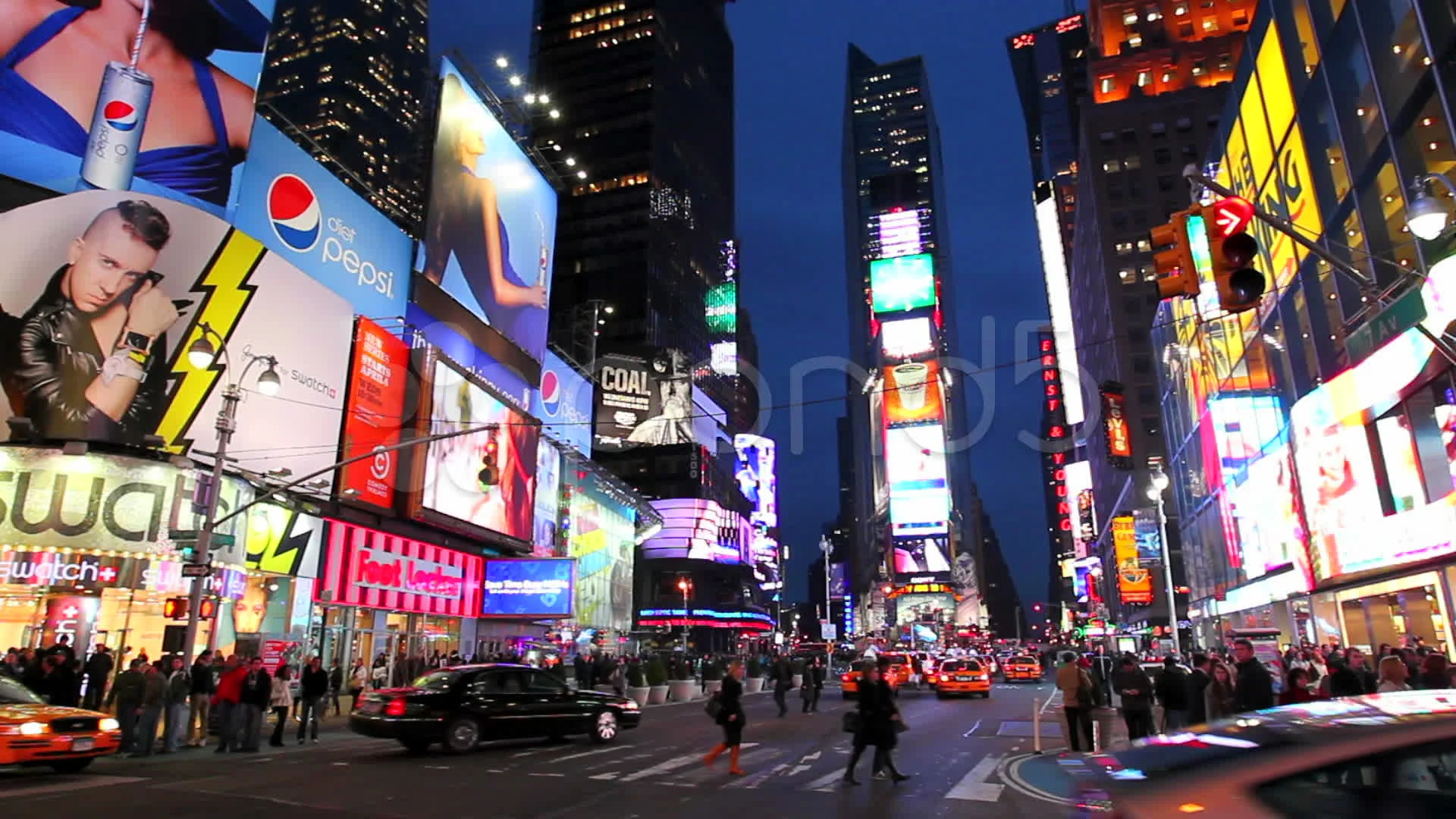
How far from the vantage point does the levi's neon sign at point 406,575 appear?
104 ft

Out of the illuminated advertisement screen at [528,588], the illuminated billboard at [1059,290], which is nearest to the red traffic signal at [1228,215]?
the illuminated advertisement screen at [528,588]

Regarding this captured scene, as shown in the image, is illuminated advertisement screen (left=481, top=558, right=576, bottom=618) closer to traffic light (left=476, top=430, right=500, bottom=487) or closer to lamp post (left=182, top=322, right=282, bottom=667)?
traffic light (left=476, top=430, right=500, bottom=487)

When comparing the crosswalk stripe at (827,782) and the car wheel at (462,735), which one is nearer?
the crosswalk stripe at (827,782)

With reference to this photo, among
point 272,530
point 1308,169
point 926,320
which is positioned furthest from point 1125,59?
point 272,530

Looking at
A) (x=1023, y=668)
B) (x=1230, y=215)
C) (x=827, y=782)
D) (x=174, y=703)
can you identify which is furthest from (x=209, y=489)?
(x=1023, y=668)

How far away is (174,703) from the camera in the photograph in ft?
55.1

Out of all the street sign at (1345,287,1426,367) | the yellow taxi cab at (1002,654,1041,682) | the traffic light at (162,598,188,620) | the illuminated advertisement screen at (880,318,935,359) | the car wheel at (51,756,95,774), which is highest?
the illuminated advertisement screen at (880,318,935,359)

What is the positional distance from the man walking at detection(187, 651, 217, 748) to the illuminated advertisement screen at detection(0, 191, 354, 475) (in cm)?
800

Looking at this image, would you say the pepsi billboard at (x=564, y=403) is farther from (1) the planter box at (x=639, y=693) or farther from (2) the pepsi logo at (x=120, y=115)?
(2) the pepsi logo at (x=120, y=115)

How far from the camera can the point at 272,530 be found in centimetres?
2709

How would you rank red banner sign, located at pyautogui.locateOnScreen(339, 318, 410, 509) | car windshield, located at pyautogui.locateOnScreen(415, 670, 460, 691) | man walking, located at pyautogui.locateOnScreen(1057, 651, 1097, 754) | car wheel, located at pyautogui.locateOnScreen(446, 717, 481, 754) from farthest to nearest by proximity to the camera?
red banner sign, located at pyautogui.locateOnScreen(339, 318, 410, 509) → car windshield, located at pyautogui.locateOnScreen(415, 670, 460, 691) → car wheel, located at pyautogui.locateOnScreen(446, 717, 481, 754) → man walking, located at pyautogui.locateOnScreen(1057, 651, 1097, 754)

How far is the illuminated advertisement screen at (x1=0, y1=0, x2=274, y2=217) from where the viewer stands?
2388cm

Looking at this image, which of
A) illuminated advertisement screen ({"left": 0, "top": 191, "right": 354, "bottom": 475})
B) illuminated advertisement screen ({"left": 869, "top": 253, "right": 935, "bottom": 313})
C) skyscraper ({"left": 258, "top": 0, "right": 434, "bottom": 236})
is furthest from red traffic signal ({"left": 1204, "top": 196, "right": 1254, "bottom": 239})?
illuminated advertisement screen ({"left": 869, "top": 253, "right": 935, "bottom": 313})

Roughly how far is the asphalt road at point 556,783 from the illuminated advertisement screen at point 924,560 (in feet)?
386
